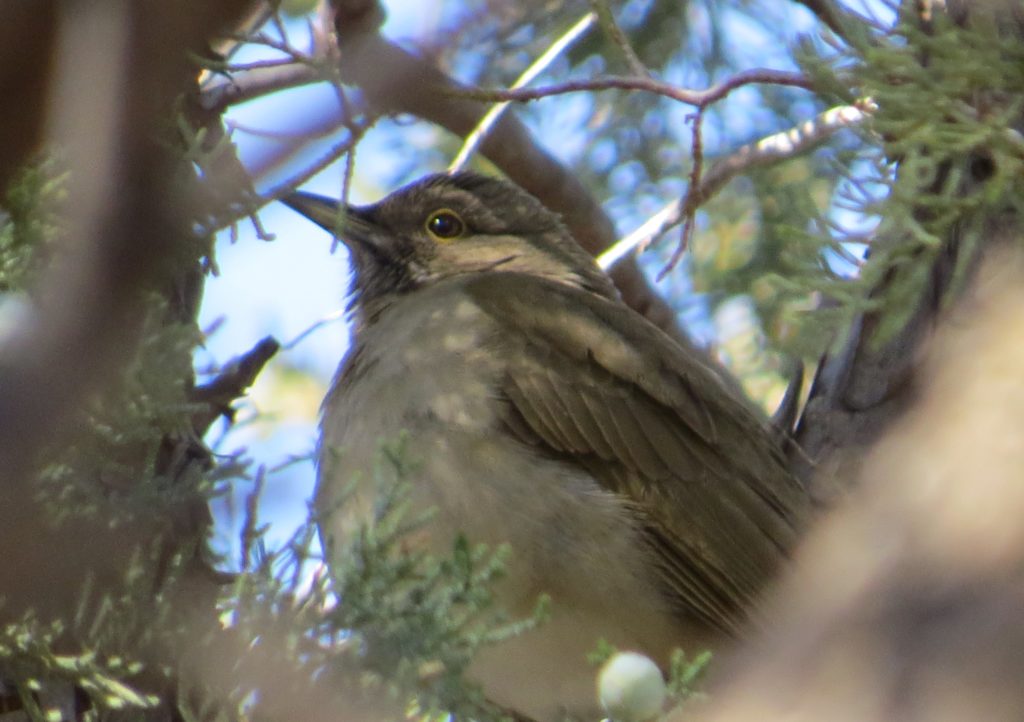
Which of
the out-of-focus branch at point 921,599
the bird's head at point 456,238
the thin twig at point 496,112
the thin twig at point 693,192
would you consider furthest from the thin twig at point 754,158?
the out-of-focus branch at point 921,599

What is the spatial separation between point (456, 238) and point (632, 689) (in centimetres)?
282

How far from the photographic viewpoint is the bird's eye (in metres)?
5.51

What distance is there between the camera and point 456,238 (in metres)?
5.53

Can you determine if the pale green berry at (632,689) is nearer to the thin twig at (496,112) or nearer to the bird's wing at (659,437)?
the bird's wing at (659,437)

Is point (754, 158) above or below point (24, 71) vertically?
above

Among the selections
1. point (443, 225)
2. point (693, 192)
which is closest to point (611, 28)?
point (693, 192)

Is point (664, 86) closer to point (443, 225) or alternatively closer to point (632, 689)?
point (443, 225)

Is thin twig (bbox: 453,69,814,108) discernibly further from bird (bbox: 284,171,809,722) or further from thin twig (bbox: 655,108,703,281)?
bird (bbox: 284,171,809,722)

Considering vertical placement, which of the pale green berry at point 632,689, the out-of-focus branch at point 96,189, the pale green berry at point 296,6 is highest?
the pale green berry at point 296,6

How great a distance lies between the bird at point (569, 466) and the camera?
3998 millimetres

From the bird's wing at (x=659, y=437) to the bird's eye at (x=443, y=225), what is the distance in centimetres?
70

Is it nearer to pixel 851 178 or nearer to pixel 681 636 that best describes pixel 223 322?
pixel 851 178

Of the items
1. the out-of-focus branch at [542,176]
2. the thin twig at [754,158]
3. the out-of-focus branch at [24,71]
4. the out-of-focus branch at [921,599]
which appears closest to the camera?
the out-of-focus branch at [24,71]

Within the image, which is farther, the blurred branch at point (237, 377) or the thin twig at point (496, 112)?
the thin twig at point (496, 112)
